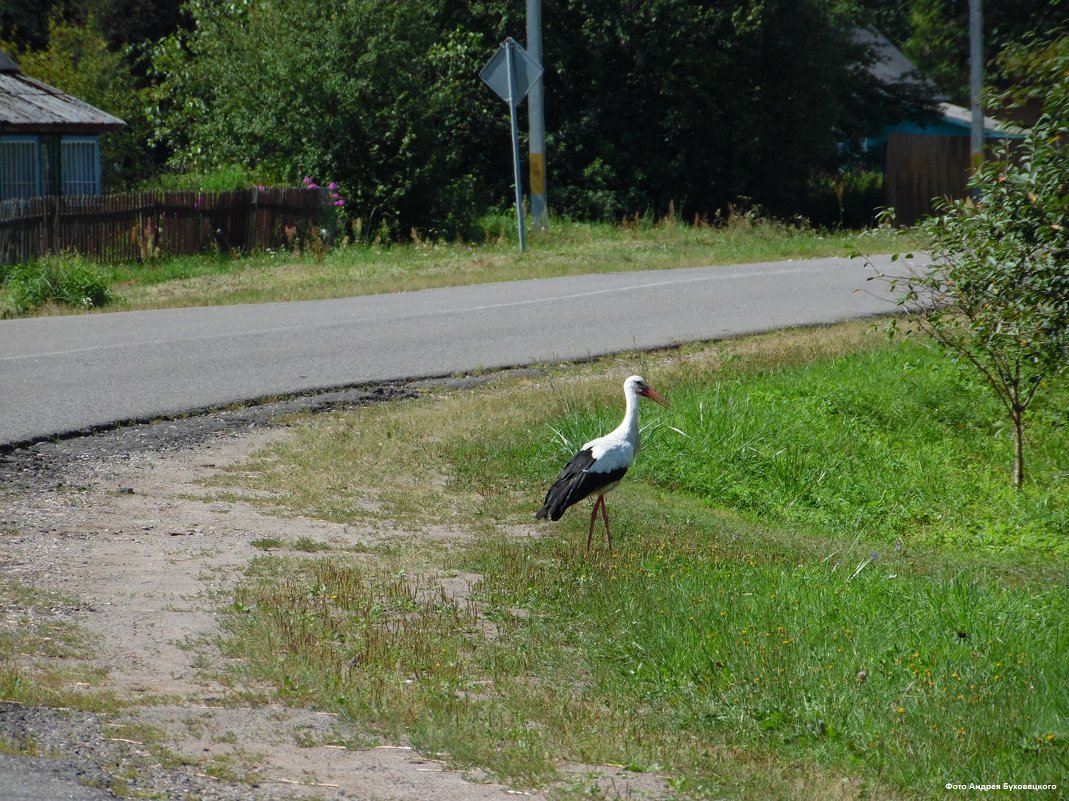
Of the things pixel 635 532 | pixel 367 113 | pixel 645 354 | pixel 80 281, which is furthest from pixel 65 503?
pixel 367 113

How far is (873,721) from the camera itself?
535 cm

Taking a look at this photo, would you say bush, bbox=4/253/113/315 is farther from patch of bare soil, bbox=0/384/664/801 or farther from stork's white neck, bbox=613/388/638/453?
stork's white neck, bbox=613/388/638/453

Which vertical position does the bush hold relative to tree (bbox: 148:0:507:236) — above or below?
below

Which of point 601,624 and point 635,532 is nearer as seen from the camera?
point 601,624

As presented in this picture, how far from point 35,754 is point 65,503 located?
12.6 feet

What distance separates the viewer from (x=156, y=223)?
21812mm

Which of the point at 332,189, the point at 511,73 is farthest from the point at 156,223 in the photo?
the point at 511,73

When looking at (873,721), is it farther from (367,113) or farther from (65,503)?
(367,113)

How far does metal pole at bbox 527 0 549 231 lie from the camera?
2397cm

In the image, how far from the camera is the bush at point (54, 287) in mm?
16156

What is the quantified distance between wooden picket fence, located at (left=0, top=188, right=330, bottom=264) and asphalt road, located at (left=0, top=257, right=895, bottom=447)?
539 cm

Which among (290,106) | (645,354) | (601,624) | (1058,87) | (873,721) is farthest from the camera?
(290,106)

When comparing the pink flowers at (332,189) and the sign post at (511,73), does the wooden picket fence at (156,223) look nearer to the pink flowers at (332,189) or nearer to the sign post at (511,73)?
the pink flowers at (332,189)

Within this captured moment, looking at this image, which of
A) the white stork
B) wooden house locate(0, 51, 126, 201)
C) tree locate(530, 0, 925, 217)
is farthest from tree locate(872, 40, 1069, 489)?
wooden house locate(0, 51, 126, 201)
